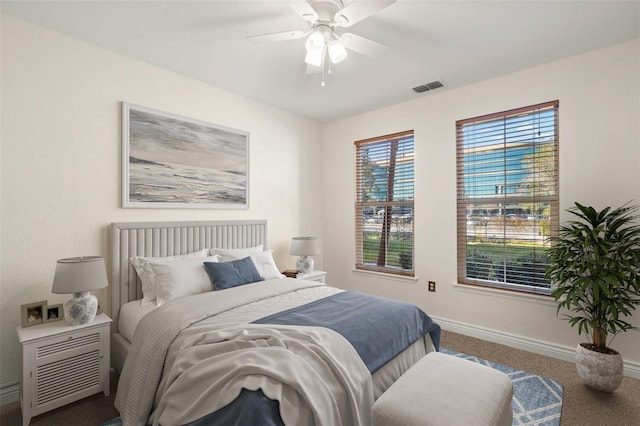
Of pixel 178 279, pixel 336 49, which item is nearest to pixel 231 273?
pixel 178 279

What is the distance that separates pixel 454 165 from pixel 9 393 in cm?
442

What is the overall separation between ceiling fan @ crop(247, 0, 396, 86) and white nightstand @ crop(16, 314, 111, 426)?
93.4 inches

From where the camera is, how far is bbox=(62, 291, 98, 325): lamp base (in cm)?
218

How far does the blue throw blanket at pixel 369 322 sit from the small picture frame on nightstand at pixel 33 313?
1.64 meters

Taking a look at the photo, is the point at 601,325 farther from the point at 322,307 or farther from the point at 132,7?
the point at 132,7

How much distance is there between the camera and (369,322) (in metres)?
2.00

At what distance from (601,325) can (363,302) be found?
187 centimetres

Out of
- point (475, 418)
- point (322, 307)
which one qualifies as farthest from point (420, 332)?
point (475, 418)

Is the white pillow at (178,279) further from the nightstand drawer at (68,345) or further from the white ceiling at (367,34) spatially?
the white ceiling at (367,34)

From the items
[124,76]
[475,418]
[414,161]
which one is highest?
[124,76]

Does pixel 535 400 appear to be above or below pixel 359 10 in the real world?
below

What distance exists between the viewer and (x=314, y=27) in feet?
6.93

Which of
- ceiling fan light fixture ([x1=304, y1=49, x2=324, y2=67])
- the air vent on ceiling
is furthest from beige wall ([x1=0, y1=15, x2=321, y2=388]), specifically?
the air vent on ceiling

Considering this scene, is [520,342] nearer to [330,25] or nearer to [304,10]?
[330,25]
